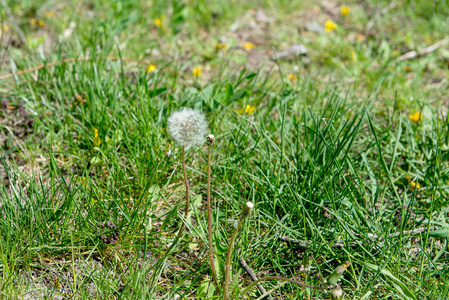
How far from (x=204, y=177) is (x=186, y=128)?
0.66 meters

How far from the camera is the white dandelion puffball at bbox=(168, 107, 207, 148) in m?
1.75

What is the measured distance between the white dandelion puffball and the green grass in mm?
354

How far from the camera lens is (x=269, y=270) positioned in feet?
6.52

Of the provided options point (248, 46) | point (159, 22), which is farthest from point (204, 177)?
point (159, 22)

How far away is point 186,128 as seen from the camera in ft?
5.74

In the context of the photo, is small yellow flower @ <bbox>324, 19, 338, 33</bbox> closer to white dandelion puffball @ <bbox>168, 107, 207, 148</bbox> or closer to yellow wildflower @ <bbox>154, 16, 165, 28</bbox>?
yellow wildflower @ <bbox>154, 16, 165, 28</bbox>

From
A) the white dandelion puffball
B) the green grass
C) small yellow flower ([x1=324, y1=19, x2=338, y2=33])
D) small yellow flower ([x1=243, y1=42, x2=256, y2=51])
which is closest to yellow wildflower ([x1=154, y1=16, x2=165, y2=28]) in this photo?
the green grass

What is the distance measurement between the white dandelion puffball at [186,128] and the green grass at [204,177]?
0.35 metres

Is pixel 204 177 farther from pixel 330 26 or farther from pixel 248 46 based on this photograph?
pixel 330 26

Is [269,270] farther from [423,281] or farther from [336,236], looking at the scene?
[423,281]

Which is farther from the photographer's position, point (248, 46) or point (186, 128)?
point (248, 46)

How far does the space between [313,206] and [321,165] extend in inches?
9.9

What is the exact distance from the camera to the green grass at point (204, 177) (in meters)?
1.82

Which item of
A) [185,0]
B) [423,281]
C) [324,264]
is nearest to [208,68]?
[185,0]
